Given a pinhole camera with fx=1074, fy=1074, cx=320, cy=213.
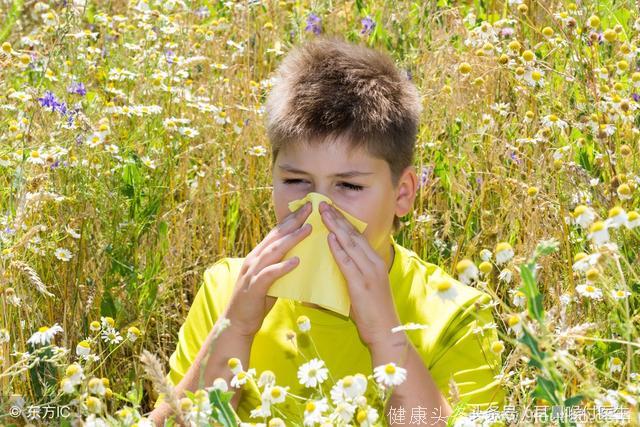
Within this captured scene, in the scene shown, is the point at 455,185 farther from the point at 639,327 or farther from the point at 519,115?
the point at 639,327

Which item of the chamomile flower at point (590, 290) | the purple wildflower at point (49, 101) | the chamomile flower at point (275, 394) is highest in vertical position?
the purple wildflower at point (49, 101)

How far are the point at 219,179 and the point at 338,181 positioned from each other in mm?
1108

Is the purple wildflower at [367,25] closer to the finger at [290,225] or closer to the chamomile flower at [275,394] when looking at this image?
the finger at [290,225]

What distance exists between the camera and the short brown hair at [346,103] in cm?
244

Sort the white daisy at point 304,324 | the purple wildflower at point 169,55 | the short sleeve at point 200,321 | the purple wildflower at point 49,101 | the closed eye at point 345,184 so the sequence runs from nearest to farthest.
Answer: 1. the white daisy at point 304,324
2. the closed eye at point 345,184
3. the short sleeve at point 200,321
4. the purple wildflower at point 49,101
5. the purple wildflower at point 169,55

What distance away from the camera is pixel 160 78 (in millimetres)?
3410

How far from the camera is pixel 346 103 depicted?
247 centimetres

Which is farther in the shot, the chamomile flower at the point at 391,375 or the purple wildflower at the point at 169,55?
the purple wildflower at the point at 169,55

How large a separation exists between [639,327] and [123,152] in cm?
153

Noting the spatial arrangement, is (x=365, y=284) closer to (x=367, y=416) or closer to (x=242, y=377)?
(x=242, y=377)

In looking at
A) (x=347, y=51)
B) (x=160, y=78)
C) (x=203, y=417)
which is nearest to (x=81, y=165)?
(x=160, y=78)

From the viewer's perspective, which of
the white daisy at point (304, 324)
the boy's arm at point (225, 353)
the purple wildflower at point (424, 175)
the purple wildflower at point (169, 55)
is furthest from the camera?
the purple wildflower at point (169, 55)

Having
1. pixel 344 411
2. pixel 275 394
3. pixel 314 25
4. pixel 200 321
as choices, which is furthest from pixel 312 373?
pixel 314 25

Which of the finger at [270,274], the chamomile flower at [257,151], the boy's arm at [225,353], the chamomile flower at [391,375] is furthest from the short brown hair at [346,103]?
the chamomile flower at [391,375]
